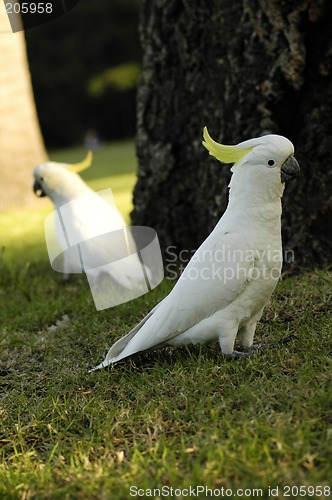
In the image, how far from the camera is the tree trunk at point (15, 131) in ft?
22.4

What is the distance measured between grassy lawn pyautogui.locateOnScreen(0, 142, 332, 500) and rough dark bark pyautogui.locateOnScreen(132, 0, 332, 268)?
529 millimetres

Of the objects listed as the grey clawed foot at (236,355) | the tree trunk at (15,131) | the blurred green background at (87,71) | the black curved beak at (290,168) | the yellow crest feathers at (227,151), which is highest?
the yellow crest feathers at (227,151)

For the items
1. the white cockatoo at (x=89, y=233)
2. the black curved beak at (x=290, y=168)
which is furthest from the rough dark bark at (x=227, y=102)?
the black curved beak at (x=290, y=168)

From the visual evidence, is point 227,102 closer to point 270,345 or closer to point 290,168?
point 290,168

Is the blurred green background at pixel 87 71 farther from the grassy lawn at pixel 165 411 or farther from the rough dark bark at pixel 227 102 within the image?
the grassy lawn at pixel 165 411

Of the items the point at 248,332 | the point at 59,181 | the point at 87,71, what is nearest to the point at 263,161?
the point at 248,332

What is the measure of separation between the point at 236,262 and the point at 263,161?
378 millimetres

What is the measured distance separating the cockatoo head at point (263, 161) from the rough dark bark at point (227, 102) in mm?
1037

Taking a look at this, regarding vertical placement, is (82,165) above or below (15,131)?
above

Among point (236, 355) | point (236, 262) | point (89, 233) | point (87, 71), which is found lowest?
point (87, 71)

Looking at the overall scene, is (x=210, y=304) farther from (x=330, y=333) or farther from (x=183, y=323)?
→ (x=330, y=333)

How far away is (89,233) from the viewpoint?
3.59m

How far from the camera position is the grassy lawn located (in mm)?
1701

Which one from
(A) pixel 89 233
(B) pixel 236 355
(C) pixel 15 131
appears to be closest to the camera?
(B) pixel 236 355
